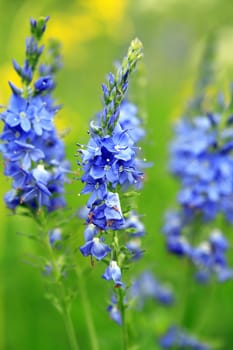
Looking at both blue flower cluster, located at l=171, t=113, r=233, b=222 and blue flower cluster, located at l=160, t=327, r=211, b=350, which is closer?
blue flower cluster, located at l=171, t=113, r=233, b=222

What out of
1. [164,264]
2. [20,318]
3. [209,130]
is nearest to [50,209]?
[209,130]

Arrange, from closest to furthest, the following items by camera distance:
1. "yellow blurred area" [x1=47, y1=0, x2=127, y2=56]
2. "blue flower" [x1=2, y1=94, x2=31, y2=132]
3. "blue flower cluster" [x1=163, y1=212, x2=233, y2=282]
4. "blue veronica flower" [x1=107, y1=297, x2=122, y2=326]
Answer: "blue flower" [x1=2, y1=94, x2=31, y2=132] → "blue veronica flower" [x1=107, y1=297, x2=122, y2=326] → "blue flower cluster" [x1=163, y1=212, x2=233, y2=282] → "yellow blurred area" [x1=47, y1=0, x2=127, y2=56]

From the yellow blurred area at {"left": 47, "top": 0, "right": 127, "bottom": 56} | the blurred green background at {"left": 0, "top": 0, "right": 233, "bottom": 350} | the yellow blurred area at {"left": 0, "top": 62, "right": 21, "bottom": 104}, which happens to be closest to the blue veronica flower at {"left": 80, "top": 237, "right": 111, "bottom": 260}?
the blurred green background at {"left": 0, "top": 0, "right": 233, "bottom": 350}

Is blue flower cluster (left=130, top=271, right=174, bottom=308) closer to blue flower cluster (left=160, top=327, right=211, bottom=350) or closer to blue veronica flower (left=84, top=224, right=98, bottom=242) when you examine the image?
blue flower cluster (left=160, top=327, right=211, bottom=350)

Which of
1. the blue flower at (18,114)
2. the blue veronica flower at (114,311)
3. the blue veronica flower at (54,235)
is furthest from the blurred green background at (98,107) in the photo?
the blue veronica flower at (114,311)

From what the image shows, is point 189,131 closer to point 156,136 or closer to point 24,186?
point 24,186

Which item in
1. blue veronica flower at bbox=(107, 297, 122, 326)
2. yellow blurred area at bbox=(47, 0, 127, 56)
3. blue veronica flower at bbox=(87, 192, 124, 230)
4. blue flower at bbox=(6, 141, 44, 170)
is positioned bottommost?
blue veronica flower at bbox=(107, 297, 122, 326)

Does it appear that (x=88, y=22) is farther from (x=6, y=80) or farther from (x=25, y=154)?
(x=25, y=154)

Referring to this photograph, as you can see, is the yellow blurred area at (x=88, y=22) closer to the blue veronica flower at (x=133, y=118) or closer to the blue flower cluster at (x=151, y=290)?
the blue flower cluster at (x=151, y=290)
